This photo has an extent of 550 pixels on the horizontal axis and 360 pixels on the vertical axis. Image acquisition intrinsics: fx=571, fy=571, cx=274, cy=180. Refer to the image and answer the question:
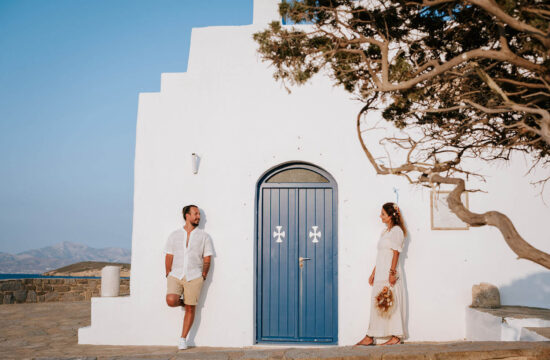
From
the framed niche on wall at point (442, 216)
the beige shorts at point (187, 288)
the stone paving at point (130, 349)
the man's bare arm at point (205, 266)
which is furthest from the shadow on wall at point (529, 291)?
the beige shorts at point (187, 288)

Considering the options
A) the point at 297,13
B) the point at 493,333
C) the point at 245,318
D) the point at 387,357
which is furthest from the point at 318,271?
the point at 297,13

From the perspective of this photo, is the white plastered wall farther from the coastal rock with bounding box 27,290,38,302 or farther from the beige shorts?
the coastal rock with bounding box 27,290,38,302

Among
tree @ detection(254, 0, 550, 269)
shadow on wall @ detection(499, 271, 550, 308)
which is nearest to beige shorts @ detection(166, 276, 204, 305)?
tree @ detection(254, 0, 550, 269)

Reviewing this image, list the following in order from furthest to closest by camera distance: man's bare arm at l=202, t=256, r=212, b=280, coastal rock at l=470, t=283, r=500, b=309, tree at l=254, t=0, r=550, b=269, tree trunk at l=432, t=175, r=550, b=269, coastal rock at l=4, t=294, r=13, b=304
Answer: coastal rock at l=4, t=294, r=13, b=304, man's bare arm at l=202, t=256, r=212, b=280, coastal rock at l=470, t=283, r=500, b=309, tree at l=254, t=0, r=550, b=269, tree trunk at l=432, t=175, r=550, b=269

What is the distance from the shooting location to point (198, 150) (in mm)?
8227

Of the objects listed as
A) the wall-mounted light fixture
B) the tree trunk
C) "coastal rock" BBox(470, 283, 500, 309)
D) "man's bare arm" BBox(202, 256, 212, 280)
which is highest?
the wall-mounted light fixture

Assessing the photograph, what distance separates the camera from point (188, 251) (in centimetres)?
771

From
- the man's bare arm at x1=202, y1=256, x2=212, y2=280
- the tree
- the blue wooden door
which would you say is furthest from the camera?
the blue wooden door

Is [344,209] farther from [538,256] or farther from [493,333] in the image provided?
[538,256]

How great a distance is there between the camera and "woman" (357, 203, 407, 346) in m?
7.14

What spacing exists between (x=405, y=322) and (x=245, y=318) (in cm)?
219

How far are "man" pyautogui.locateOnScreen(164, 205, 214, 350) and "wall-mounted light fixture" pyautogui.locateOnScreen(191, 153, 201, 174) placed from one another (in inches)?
22.5

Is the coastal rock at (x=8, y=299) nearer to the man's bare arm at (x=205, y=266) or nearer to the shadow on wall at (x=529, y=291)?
the man's bare arm at (x=205, y=266)

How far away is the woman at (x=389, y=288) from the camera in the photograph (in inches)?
281
